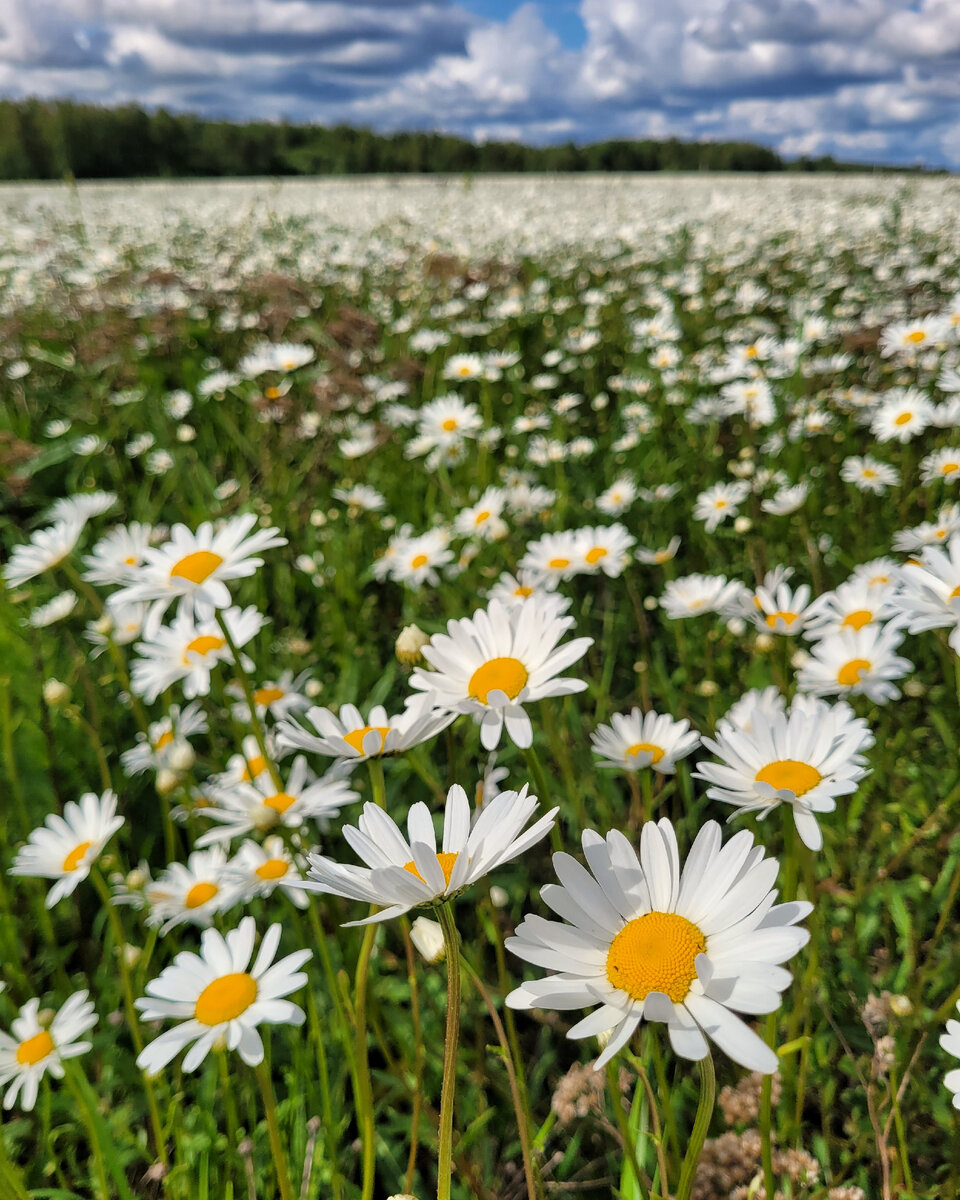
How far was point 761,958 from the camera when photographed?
0.52 meters

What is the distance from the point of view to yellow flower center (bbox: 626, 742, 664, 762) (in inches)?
43.0

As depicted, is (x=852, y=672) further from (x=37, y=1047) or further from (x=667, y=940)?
(x=37, y=1047)

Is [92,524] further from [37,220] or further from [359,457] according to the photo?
[37,220]

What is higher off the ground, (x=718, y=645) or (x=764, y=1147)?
(x=764, y=1147)

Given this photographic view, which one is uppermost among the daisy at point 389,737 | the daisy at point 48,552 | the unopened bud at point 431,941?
the daisy at point 389,737

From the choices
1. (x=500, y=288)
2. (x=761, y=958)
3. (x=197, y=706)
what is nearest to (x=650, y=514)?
(x=197, y=706)

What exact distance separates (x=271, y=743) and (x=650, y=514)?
175cm

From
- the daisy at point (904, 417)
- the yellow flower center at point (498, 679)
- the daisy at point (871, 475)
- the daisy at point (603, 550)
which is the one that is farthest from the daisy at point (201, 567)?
the daisy at point (904, 417)

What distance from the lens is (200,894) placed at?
1.24 m

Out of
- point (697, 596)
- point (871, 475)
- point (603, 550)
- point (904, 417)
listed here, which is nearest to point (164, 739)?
point (603, 550)

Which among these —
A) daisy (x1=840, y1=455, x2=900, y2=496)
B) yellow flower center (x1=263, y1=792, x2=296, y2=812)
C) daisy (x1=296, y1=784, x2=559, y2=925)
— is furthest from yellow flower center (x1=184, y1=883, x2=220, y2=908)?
daisy (x1=840, y1=455, x2=900, y2=496)

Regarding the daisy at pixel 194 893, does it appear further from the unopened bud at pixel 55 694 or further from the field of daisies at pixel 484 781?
the unopened bud at pixel 55 694

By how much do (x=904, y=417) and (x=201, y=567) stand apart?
2.39m

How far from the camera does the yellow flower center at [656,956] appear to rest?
548mm
